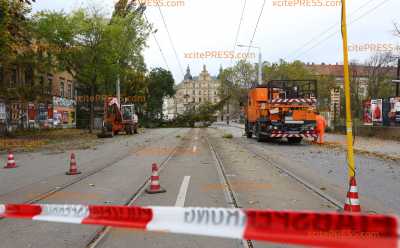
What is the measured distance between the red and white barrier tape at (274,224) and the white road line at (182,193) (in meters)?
4.00

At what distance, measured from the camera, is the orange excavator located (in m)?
33.2

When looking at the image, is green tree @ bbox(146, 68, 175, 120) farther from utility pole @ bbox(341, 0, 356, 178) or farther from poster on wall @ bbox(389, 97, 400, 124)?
utility pole @ bbox(341, 0, 356, 178)

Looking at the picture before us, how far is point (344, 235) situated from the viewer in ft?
9.66

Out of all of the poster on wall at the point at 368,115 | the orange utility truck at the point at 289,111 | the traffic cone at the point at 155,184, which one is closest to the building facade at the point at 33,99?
the orange utility truck at the point at 289,111

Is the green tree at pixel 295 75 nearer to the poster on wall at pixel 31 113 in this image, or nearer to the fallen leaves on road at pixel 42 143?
the poster on wall at pixel 31 113

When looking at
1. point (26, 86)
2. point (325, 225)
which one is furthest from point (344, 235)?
point (26, 86)

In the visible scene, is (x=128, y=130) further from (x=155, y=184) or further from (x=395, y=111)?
(x=155, y=184)

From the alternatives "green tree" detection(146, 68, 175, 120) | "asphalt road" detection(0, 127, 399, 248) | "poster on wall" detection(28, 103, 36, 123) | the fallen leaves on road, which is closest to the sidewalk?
"asphalt road" detection(0, 127, 399, 248)

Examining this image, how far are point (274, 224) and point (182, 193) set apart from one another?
222 inches

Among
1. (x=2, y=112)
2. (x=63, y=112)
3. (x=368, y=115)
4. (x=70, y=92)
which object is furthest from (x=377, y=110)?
(x=70, y=92)

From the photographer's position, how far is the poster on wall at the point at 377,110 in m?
27.4

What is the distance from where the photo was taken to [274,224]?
2.92 m

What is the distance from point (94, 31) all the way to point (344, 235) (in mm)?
33153

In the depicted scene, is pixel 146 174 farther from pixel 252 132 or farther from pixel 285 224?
pixel 252 132
